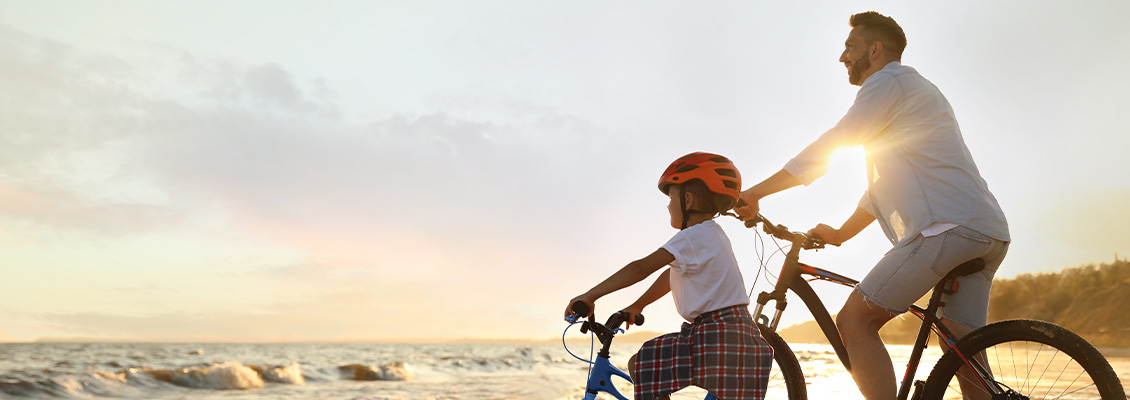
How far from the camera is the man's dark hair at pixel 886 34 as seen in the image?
3080 millimetres

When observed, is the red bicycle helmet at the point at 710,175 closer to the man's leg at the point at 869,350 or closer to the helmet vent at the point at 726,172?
the helmet vent at the point at 726,172

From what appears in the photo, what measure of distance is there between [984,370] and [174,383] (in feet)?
62.7

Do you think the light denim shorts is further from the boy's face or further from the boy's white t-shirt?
the boy's face

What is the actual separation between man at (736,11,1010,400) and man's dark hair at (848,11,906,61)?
39mm

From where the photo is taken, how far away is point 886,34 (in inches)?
122

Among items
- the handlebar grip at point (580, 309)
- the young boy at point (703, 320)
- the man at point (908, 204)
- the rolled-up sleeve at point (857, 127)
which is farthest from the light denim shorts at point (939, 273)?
the handlebar grip at point (580, 309)

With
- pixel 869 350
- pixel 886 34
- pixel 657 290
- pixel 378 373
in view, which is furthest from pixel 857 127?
pixel 378 373

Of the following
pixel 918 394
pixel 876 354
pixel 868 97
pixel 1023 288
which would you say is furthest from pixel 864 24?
pixel 1023 288

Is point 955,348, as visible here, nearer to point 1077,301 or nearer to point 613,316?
point 613,316

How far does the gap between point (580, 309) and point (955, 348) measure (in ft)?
5.60

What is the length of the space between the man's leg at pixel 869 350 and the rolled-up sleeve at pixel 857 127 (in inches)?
24.5

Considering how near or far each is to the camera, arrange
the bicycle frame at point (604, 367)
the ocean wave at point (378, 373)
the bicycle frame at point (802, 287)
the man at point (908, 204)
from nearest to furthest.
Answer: the bicycle frame at point (604, 367)
the man at point (908, 204)
the bicycle frame at point (802, 287)
the ocean wave at point (378, 373)

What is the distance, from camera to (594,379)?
2.46 metres

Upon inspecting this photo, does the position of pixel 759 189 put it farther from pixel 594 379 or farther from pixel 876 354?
pixel 594 379
